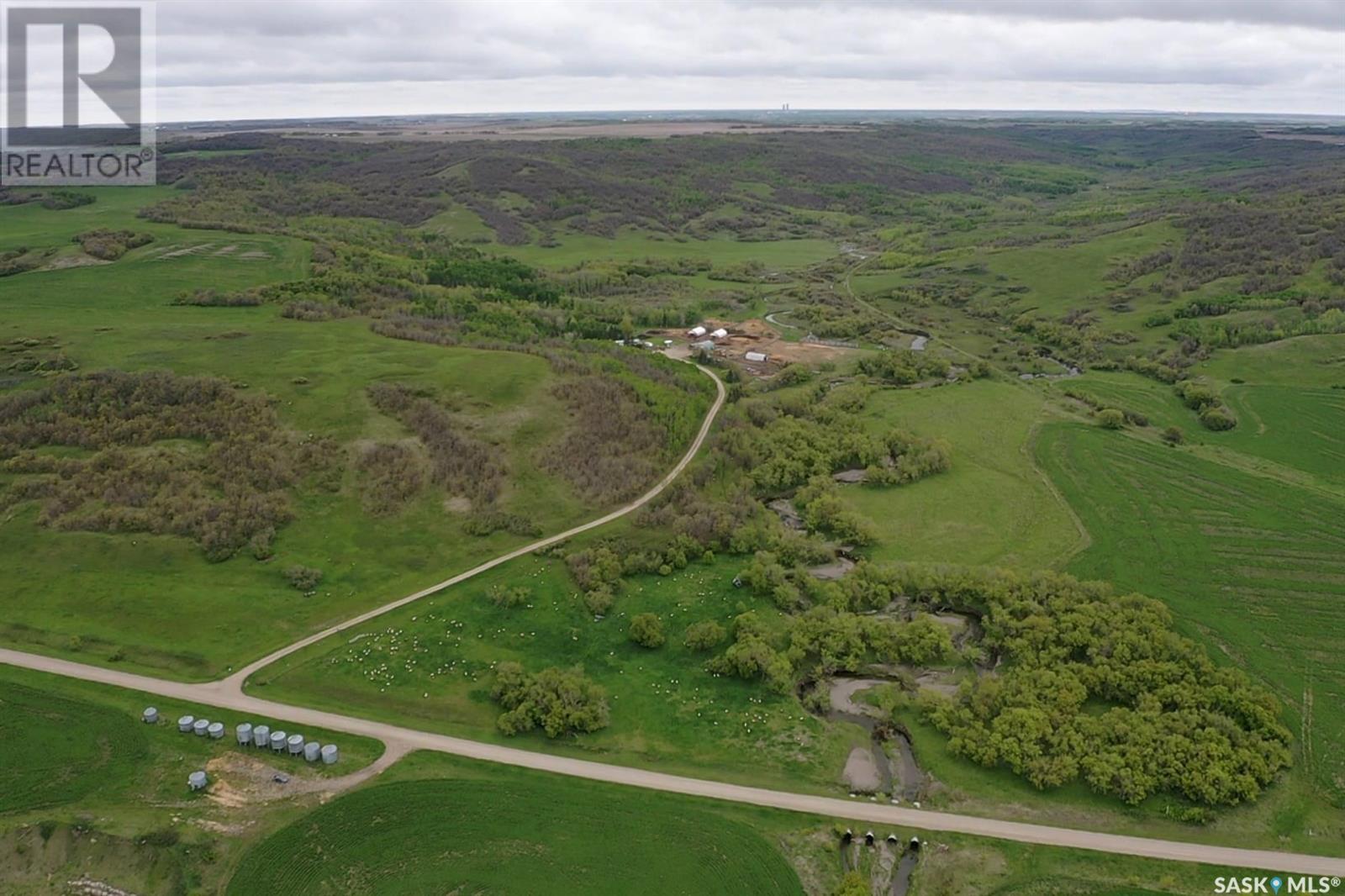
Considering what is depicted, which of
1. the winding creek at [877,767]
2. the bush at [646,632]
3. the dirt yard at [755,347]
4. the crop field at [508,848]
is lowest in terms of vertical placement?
the crop field at [508,848]

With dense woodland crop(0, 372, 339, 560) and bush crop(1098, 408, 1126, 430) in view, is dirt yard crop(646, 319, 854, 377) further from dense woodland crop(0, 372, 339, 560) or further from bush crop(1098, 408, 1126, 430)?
dense woodland crop(0, 372, 339, 560)

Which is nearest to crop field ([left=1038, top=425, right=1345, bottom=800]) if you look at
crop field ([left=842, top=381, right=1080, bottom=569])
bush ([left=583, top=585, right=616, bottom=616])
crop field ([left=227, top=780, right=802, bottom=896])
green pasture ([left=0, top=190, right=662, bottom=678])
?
crop field ([left=842, top=381, right=1080, bottom=569])

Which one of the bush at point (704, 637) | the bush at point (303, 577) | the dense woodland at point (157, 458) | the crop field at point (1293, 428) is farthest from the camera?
the crop field at point (1293, 428)

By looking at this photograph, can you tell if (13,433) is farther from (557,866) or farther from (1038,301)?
(1038,301)

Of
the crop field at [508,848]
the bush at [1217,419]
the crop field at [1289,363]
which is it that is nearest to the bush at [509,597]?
the crop field at [508,848]

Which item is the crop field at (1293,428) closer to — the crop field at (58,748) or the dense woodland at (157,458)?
the dense woodland at (157,458)

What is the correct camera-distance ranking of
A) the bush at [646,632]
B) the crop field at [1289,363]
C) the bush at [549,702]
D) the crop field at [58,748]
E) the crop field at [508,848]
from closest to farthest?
1. the crop field at [508,848]
2. the crop field at [58,748]
3. the bush at [549,702]
4. the bush at [646,632]
5. the crop field at [1289,363]

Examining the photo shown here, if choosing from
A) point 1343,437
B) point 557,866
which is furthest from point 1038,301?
point 557,866

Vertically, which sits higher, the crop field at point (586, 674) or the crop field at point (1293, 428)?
the crop field at point (1293, 428)
